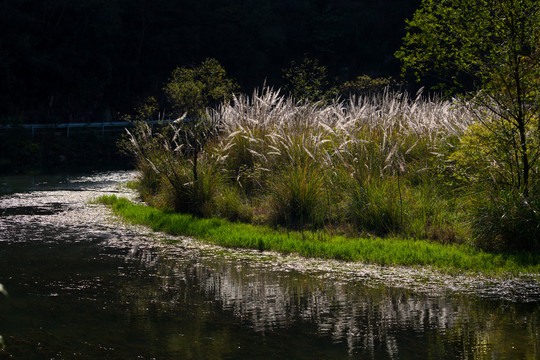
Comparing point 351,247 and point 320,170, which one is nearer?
point 351,247

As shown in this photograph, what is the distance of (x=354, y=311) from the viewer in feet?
19.1

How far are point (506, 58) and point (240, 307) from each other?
196 inches

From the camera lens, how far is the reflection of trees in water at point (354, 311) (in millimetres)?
4898

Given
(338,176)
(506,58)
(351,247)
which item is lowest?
(351,247)

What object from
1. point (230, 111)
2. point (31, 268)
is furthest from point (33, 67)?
point (31, 268)

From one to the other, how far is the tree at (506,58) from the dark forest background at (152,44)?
2533 centimetres

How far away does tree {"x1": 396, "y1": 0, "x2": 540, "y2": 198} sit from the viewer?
8.13 metres

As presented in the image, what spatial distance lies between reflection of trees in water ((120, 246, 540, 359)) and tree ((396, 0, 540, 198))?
2.83m

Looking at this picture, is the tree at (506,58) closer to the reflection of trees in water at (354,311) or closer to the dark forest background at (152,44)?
the reflection of trees in water at (354,311)

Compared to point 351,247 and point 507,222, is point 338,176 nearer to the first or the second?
point 351,247

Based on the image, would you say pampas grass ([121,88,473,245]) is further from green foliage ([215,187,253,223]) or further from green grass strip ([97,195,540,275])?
green grass strip ([97,195,540,275])

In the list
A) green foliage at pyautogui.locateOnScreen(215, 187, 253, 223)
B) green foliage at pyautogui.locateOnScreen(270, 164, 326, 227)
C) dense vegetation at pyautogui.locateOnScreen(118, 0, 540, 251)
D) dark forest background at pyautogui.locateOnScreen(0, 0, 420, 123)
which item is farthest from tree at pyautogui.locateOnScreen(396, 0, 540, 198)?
dark forest background at pyautogui.locateOnScreen(0, 0, 420, 123)

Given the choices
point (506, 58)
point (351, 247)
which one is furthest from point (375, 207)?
point (506, 58)

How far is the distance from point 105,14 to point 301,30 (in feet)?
68.0
